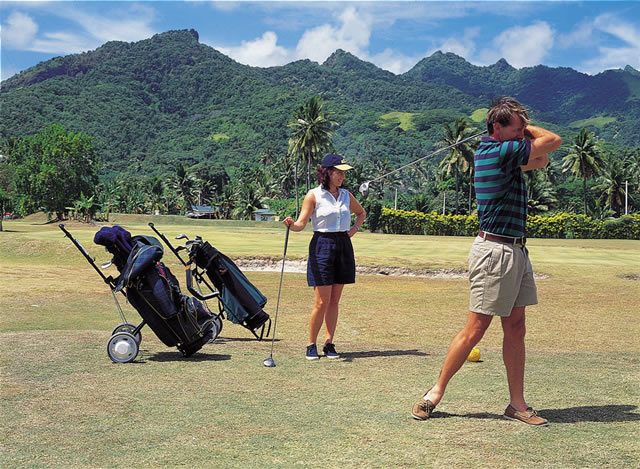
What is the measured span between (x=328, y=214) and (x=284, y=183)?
138 metres

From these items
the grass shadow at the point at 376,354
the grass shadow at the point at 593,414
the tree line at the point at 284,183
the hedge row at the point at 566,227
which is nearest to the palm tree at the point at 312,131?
the tree line at the point at 284,183

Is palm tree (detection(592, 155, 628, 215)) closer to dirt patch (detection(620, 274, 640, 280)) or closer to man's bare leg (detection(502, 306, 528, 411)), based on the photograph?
dirt patch (detection(620, 274, 640, 280))

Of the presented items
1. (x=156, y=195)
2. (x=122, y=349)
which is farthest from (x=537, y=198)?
(x=122, y=349)

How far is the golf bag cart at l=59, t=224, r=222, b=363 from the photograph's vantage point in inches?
307

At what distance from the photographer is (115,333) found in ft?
26.2

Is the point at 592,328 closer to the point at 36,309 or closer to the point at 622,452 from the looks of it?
the point at 622,452

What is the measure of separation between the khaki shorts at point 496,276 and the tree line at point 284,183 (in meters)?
61.8

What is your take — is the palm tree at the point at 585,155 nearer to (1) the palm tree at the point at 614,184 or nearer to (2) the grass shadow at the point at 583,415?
(1) the palm tree at the point at 614,184

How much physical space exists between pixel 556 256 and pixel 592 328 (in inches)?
854

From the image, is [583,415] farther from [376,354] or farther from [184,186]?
[184,186]

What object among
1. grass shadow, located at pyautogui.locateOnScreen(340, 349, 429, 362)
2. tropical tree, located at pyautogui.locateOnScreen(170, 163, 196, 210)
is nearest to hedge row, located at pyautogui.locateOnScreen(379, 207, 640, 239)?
grass shadow, located at pyautogui.locateOnScreen(340, 349, 429, 362)

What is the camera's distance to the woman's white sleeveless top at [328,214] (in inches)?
323

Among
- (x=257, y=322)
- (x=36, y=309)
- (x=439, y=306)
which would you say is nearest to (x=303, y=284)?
(x=439, y=306)

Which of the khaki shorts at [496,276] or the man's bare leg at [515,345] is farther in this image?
the man's bare leg at [515,345]
